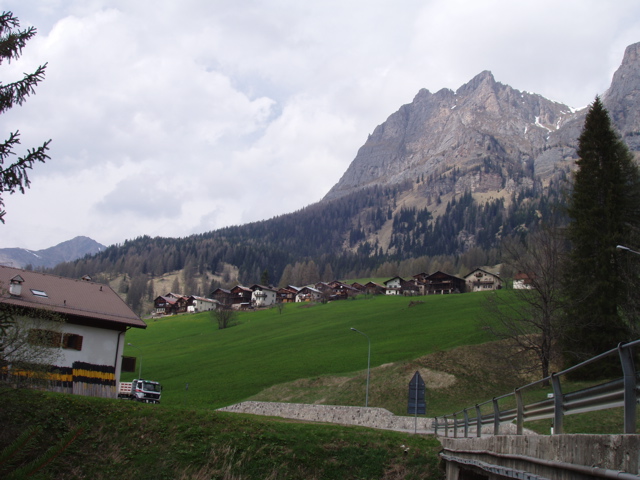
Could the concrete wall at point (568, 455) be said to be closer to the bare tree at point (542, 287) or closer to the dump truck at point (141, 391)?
the bare tree at point (542, 287)

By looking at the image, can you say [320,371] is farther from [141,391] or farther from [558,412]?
[558,412]

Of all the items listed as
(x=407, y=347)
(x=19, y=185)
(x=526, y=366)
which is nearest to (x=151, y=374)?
(x=407, y=347)

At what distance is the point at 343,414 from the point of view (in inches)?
1719

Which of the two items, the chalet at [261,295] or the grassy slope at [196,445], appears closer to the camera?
the grassy slope at [196,445]

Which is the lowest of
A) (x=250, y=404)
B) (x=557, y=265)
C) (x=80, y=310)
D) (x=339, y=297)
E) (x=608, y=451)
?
(x=250, y=404)

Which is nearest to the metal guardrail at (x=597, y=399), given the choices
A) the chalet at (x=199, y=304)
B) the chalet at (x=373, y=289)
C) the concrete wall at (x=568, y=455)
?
the concrete wall at (x=568, y=455)

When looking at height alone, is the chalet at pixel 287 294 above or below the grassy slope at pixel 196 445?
above

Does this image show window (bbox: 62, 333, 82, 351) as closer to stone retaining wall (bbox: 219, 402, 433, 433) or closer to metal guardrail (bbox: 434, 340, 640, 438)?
stone retaining wall (bbox: 219, 402, 433, 433)

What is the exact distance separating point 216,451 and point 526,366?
108 ft

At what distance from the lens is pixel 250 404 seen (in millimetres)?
52062

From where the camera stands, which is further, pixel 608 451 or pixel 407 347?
pixel 407 347

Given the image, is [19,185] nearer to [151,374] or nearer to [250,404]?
[250,404]

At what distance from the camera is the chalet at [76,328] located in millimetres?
33812

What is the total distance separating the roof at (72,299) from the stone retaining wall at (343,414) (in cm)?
1624
